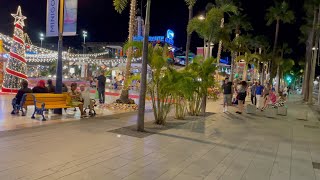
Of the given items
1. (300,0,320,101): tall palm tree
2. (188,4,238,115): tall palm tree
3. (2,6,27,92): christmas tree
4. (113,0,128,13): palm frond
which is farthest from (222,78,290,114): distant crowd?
(2,6,27,92): christmas tree

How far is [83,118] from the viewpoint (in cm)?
1090

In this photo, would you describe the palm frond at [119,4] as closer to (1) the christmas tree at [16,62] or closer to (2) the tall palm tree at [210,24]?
(2) the tall palm tree at [210,24]

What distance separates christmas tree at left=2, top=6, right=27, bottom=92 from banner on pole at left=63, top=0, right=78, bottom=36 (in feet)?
26.9

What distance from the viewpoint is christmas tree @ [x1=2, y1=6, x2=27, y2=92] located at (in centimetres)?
1834

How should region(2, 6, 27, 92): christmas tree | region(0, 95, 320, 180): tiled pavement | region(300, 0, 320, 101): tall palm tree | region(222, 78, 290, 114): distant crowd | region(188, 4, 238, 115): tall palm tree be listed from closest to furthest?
region(0, 95, 320, 180): tiled pavement < region(222, 78, 290, 114): distant crowd < region(188, 4, 238, 115): tall palm tree < region(2, 6, 27, 92): christmas tree < region(300, 0, 320, 101): tall palm tree

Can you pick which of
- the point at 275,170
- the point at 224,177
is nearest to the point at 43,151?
the point at 224,177

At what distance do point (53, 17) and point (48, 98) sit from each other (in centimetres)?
296

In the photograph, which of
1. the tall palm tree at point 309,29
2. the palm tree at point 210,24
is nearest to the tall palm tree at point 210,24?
the palm tree at point 210,24

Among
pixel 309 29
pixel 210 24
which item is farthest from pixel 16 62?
pixel 309 29

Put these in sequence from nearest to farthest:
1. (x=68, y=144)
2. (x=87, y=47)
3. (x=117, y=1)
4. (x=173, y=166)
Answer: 1. (x=173, y=166)
2. (x=68, y=144)
3. (x=117, y=1)
4. (x=87, y=47)

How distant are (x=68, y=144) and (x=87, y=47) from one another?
67553 millimetres

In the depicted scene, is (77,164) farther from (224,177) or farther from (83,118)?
(83,118)

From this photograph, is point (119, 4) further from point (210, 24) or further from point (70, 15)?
point (210, 24)

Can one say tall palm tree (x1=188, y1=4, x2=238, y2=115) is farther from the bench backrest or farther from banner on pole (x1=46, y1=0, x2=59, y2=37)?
the bench backrest
